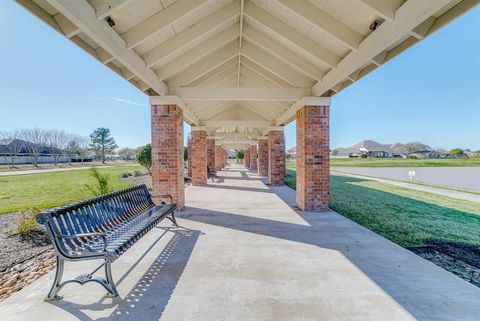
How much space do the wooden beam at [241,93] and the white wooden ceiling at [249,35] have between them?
27 mm

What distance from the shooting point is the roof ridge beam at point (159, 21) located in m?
3.93

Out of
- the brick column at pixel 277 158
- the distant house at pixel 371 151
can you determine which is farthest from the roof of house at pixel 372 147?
the brick column at pixel 277 158

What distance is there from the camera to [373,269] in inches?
126

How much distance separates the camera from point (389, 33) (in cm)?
346

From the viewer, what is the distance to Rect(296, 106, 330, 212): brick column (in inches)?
252

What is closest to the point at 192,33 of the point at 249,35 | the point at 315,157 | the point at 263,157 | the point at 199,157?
the point at 249,35

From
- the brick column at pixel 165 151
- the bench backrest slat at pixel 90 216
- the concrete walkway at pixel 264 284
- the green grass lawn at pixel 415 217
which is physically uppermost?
the brick column at pixel 165 151

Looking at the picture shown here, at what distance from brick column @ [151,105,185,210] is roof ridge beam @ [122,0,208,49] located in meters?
2.39

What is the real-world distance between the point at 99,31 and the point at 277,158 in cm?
994

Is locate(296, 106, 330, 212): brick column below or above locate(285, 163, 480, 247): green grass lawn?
above

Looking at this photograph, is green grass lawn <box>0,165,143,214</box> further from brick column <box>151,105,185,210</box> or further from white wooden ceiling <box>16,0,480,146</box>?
white wooden ceiling <box>16,0,480,146</box>

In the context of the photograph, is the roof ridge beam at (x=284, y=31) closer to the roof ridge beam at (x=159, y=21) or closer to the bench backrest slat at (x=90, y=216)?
the roof ridge beam at (x=159, y=21)

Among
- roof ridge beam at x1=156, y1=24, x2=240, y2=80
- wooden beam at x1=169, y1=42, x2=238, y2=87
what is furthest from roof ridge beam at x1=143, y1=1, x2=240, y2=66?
wooden beam at x1=169, y1=42, x2=238, y2=87

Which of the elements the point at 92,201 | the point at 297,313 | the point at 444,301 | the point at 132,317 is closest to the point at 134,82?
the point at 92,201
